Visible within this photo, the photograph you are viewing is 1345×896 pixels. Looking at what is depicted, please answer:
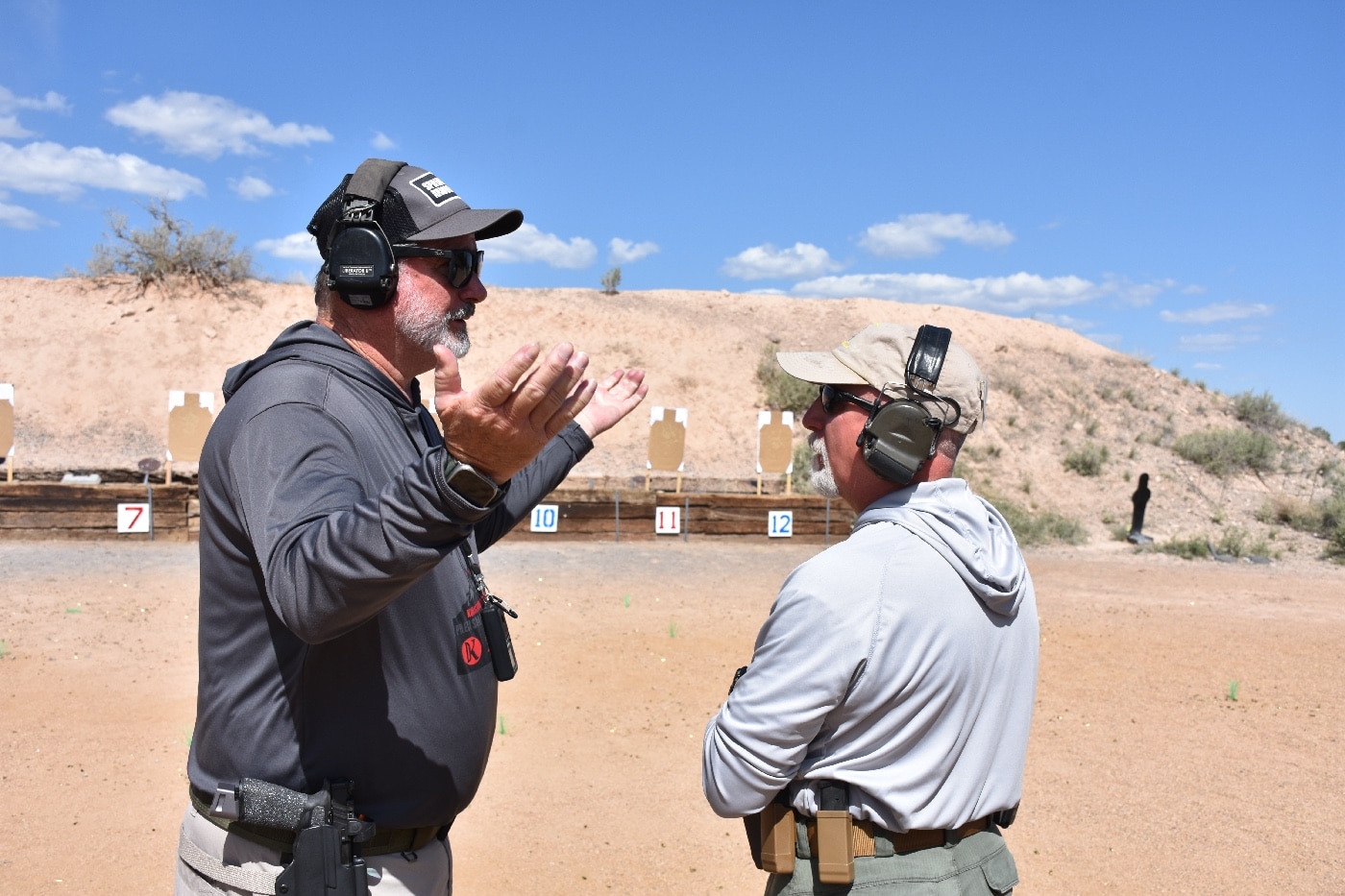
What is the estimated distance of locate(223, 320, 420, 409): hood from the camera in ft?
5.44

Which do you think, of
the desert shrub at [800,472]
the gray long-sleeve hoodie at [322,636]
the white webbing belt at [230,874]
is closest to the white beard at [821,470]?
the gray long-sleeve hoodie at [322,636]

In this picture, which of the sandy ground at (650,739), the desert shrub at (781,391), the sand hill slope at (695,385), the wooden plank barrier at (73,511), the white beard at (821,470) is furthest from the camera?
the desert shrub at (781,391)

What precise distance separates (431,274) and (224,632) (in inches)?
28.6

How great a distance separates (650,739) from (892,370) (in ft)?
12.6

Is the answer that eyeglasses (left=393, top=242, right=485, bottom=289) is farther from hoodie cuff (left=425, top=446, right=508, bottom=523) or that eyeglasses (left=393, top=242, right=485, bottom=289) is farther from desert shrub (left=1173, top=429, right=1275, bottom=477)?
desert shrub (left=1173, top=429, right=1275, bottom=477)

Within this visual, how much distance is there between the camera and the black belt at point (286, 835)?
1.62 metres

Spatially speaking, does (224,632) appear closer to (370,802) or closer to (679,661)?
(370,802)

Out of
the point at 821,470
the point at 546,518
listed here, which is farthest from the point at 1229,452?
the point at 821,470

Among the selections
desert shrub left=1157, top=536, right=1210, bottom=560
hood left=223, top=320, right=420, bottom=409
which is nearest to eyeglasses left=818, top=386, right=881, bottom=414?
hood left=223, top=320, right=420, bottom=409

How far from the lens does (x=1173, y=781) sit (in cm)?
491

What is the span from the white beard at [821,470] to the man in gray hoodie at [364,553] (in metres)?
0.57

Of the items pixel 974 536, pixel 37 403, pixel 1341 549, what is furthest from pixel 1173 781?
pixel 37 403

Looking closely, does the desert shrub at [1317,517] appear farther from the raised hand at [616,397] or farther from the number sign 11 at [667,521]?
the raised hand at [616,397]

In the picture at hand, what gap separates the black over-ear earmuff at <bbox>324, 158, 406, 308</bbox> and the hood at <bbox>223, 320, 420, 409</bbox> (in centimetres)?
9
